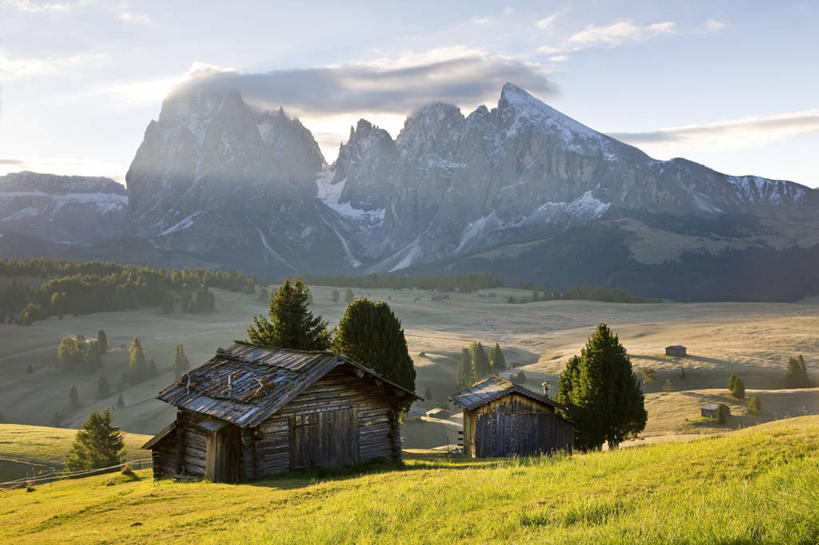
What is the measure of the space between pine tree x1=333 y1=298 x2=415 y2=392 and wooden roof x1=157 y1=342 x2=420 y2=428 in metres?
10.7

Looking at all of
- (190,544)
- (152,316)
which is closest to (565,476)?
(190,544)

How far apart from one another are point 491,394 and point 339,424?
1278 centimetres

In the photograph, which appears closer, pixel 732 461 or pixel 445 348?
pixel 732 461

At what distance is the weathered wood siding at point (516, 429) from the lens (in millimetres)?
35219

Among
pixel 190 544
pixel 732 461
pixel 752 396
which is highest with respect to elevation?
pixel 732 461

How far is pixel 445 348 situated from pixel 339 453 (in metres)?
105

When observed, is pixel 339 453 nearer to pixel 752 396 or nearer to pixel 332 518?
pixel 332 518

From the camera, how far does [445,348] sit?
129625mm

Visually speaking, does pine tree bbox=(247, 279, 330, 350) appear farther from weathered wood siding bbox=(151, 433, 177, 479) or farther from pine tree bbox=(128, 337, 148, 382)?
pine tree bbox=(128, 337, 148, 382)

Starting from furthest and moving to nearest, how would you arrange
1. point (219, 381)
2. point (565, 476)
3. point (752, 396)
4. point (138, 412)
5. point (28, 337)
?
point (28, 337), point (138, 412), point (752, 396), point (219, 381), point (565, 476)

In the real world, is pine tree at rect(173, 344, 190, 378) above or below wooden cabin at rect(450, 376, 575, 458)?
below

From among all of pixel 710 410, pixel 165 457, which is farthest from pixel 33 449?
pixel 710 410

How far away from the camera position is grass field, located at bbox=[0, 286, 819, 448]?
82.2 metres

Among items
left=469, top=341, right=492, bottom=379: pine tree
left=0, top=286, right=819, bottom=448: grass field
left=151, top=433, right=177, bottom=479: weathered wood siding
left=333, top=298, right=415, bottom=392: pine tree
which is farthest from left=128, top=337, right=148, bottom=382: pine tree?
left=151, top=433, right=177, bottom=479: weathered wood siding
